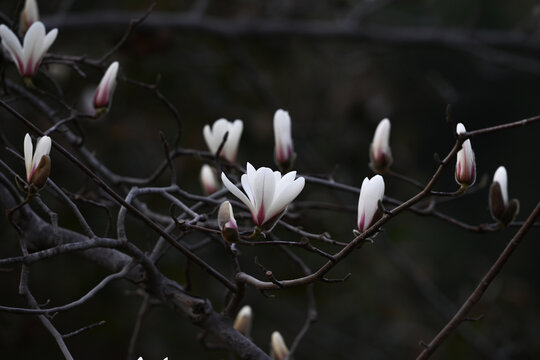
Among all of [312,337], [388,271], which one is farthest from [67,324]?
[388,271]

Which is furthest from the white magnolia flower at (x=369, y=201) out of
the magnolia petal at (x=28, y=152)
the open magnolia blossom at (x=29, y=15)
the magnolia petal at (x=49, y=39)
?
the open magnolia blossom at (x=29, y=15)

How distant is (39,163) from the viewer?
2.64 feet

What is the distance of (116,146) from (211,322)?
5.82ft

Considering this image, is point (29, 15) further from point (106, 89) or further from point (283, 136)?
point (283, 136)

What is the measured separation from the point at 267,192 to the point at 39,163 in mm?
264

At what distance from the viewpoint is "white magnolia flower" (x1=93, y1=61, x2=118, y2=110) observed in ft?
3.60

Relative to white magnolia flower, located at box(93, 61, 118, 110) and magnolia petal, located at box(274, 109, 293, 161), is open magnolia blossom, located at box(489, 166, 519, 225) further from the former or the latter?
white magnolia flower, located at box(93, 61, 118, 110)

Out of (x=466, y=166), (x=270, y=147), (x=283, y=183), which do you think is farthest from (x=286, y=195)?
(x=270, y=147)

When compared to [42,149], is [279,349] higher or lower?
lower

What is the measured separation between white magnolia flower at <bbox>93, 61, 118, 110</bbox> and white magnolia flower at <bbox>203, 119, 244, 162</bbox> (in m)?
0.16

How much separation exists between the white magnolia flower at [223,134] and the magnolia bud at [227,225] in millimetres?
349

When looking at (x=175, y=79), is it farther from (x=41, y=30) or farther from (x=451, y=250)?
(x=451, y=250)

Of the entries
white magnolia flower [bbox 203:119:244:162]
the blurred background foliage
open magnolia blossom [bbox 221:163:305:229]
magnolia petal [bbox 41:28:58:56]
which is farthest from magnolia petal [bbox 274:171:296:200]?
the blurred background foliage

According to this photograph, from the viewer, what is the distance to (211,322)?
3.05 ft
